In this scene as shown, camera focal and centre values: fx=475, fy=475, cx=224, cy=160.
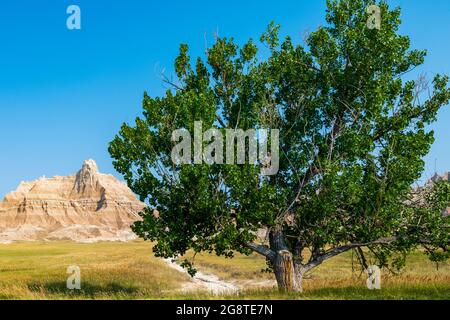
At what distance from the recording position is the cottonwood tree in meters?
24.0

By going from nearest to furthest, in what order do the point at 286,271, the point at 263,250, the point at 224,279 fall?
1. the point at 286,271
2. the point at 263,250
3. the point at 224,279

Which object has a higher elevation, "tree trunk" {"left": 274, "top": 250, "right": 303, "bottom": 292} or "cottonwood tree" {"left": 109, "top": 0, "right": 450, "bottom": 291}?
"cottonwood tree" {"left": 109, "top": 0, "right": 450, "bottom": 291}

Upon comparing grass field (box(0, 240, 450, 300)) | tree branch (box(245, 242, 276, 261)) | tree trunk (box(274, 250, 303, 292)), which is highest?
tree branch (box(245, 242, 276, 261))

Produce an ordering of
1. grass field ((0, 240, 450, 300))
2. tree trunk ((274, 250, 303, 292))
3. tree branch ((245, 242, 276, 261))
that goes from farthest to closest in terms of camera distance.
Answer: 1. tree branch ((245, 242, 276, 261))
2. tree trunk ((274, 250, 303, 292))
3. grass field ((0, 240, 450, 300))

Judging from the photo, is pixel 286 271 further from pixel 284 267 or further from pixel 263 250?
pixel 263 250

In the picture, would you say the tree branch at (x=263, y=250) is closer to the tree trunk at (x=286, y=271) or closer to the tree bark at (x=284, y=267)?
the tree bark at (x=284, y=267)

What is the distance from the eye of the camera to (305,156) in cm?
2578

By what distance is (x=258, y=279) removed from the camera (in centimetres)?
5109

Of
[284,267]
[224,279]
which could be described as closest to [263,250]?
[284,267]

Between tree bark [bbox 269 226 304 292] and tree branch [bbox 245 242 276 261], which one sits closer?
tree bark [bbox 269 226 304 292]

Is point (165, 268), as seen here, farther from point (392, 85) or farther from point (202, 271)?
point (392, 85)

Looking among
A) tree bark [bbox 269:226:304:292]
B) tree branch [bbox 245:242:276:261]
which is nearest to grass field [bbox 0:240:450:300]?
tree bark [bbox 269:226:304:292]

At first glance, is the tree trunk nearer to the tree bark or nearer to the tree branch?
the tree bark
